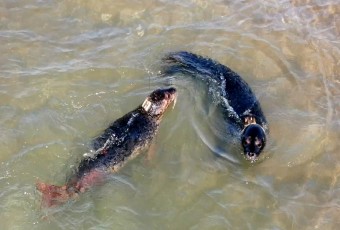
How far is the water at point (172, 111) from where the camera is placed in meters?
6.61

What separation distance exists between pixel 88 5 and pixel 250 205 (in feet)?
19.4

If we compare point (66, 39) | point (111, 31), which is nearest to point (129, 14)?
point (111, 31)

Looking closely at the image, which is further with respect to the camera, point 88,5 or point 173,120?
point 88,5

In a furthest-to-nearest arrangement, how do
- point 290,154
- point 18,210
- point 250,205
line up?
point 290,154, point 250,205, point 18,210

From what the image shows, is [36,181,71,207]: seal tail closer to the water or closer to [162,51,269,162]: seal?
the water

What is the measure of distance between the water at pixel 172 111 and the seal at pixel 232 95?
220 millimetres

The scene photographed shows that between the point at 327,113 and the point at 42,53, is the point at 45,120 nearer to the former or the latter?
the point at 42,53

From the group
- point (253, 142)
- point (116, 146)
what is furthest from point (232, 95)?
point (116, 146)

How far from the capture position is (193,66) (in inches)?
350

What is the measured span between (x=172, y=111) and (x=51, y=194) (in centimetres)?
287

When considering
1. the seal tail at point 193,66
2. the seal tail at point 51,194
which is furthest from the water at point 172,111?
the seal tail at point 193,66

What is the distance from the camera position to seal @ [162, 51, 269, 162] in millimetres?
7375

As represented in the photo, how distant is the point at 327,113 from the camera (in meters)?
8.44

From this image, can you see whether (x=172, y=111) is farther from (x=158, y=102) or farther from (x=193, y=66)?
(x=193, y=66)
